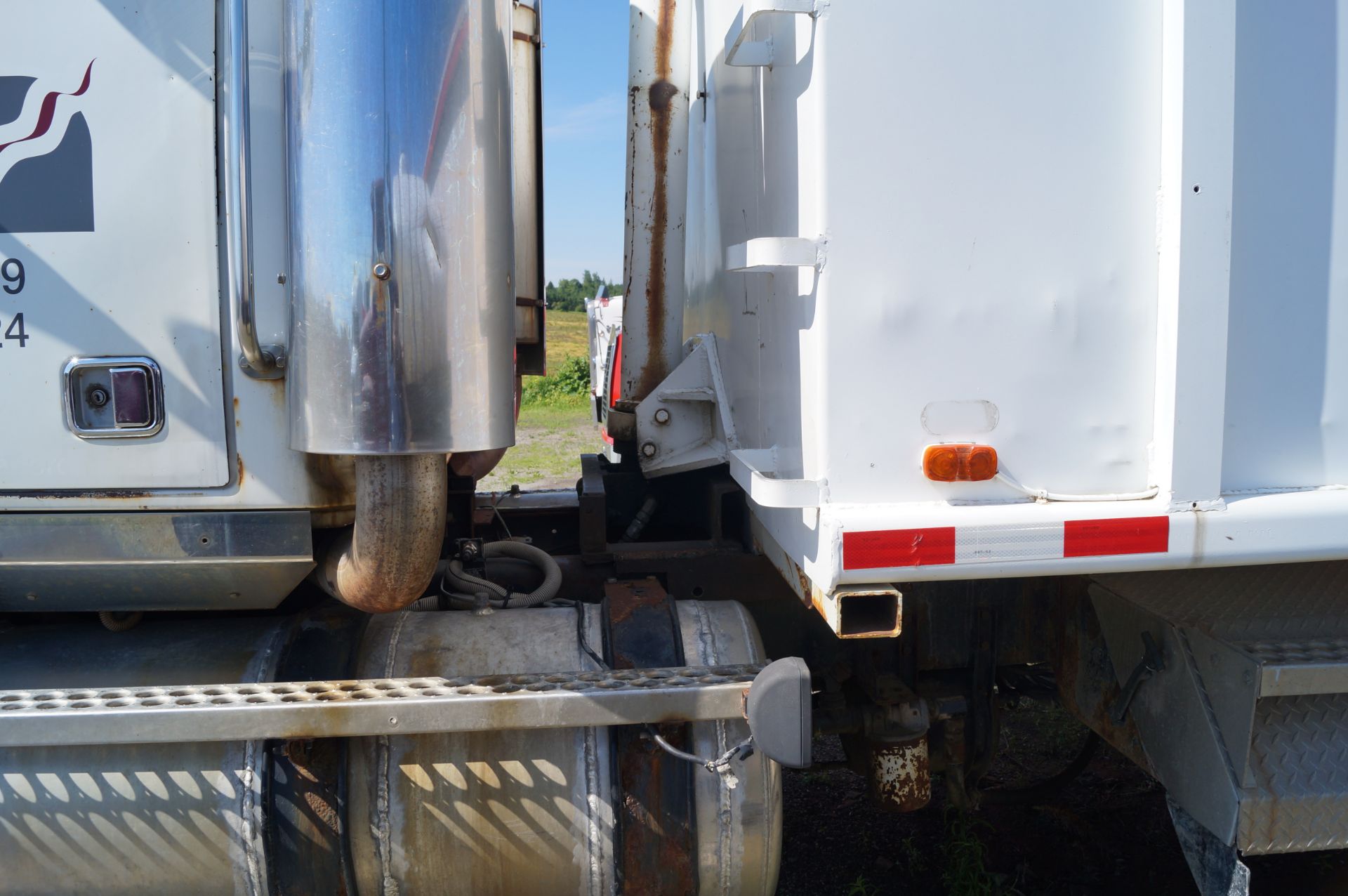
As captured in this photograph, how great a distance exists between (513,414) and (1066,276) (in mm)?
1083

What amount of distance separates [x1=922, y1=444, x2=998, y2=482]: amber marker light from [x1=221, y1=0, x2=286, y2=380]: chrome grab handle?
1.25 m

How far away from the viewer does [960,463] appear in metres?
1.57

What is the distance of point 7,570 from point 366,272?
1.05m

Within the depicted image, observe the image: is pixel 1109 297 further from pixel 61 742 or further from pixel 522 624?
pixel 61 742

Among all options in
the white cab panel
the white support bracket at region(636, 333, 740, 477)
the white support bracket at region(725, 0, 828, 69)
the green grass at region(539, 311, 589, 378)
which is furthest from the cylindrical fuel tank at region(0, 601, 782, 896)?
the green grass at region(539, 311, 589, 378)

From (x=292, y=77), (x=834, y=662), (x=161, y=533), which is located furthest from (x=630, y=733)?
(x=292, y=77)

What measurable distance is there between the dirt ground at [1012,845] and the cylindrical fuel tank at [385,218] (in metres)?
2.15

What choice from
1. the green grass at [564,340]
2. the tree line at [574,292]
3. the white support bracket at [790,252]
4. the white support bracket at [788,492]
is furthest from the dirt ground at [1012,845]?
the tree line at [574,292]

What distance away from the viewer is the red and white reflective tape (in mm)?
1559

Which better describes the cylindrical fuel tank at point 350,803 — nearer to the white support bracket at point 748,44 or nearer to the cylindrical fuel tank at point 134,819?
the cylindrical fuel tank at point 134,819

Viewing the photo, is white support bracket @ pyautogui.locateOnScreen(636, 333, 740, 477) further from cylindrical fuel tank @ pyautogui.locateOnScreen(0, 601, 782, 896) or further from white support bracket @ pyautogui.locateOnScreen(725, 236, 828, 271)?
white support bracket @ pyautogui.locateOnScreen(725, 236, 828, 271)

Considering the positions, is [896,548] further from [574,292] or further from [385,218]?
[574,292]

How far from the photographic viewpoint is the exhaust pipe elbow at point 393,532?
1727mm

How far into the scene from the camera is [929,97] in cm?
154
